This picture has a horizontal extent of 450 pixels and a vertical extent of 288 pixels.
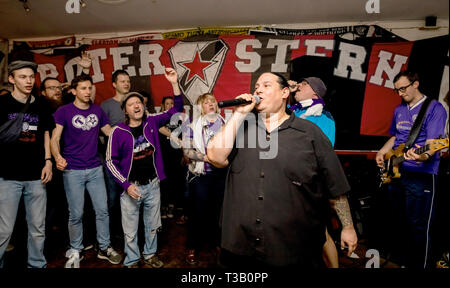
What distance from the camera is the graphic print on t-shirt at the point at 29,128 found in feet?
6.24

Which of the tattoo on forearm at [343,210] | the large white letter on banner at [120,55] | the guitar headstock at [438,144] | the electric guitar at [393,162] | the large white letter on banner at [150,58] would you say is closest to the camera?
the tattoo on forearm at [343,210]

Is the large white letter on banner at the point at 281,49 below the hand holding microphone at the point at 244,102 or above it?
above

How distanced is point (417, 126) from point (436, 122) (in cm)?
14

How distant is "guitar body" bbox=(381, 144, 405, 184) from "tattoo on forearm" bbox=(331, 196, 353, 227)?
5.33 ft

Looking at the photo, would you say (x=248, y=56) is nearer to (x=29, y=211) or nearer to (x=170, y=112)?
(x=170, y=112)

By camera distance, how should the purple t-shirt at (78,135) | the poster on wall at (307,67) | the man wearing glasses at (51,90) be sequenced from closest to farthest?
the purple t-shirt at (78,135) → the man wearing glasses at (51,90) → the poster on wall at (307,67)

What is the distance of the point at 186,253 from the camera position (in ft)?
7.84

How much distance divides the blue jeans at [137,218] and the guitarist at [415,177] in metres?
2.65

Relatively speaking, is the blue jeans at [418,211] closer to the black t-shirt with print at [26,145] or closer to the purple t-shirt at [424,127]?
the purple t-shirt at [424,127]

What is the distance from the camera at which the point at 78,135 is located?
221 centimetres

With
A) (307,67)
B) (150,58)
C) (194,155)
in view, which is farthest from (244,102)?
(150,58)

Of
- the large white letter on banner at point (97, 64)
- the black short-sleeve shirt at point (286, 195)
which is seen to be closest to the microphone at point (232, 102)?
the black short-sleeve shirt at point (286, 195)

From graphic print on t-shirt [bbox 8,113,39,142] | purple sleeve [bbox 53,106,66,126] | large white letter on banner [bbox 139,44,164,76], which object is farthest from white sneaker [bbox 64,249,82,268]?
large white letter on banner [bbox 139,44,164,76]
